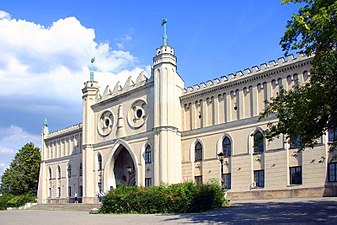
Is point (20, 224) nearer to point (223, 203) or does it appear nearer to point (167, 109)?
point (223, 203)

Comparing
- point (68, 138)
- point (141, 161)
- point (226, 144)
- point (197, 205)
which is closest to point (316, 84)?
point (197, 205)

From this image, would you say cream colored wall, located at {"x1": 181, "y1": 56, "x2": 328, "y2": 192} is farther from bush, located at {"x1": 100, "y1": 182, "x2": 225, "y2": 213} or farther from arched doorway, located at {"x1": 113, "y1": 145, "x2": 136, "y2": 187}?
bush, located at {"x1": 100, "y1": 182, "x2": 225, "y2": 213}

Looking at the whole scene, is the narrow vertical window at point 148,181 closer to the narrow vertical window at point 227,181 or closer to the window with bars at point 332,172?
the narrow vertical window at point 227,181

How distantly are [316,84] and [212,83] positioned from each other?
26.7 meters

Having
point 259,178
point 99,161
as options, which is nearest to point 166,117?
point 259,178

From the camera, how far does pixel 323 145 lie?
32.9m

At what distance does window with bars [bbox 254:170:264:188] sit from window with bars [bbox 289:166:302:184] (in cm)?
276

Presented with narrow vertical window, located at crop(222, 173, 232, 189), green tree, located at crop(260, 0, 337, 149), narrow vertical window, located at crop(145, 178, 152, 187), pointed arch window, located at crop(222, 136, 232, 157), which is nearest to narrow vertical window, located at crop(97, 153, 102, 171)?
narrow vertical window, located at crop(145, 178, 152, 187)

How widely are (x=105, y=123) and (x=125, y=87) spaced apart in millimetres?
5016

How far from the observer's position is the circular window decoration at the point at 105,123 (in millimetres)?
51303

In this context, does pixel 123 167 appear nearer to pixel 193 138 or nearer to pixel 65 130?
pixel 193 138

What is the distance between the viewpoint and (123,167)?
51.6 m

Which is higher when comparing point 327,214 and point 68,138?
point 68,138

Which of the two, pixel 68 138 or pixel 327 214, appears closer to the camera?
pixel 327 214
